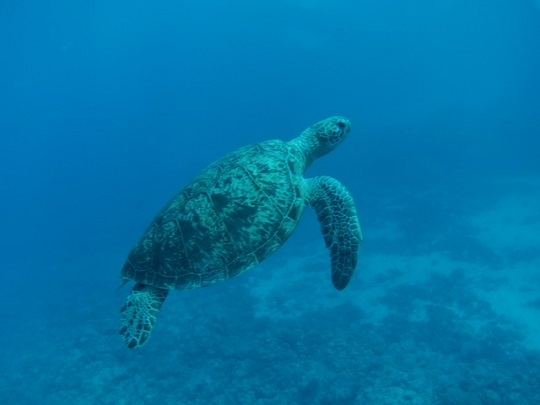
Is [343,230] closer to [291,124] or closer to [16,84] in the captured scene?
[291,124]

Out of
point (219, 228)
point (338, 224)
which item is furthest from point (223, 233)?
point (338, 224)

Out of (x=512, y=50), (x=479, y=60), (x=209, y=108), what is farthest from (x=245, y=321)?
(x=512, y=50)

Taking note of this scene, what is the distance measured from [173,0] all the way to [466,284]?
106 metres

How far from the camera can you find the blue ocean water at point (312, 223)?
38.4 feet

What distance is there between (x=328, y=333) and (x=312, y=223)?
12146 mm

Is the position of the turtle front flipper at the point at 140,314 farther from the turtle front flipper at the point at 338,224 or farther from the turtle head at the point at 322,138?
the turtle head at the point at 322,138

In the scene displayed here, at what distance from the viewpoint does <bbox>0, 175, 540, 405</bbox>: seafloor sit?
1077cm

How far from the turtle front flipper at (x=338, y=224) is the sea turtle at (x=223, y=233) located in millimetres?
14

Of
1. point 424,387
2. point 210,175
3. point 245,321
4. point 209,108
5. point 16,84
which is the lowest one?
point 424,387

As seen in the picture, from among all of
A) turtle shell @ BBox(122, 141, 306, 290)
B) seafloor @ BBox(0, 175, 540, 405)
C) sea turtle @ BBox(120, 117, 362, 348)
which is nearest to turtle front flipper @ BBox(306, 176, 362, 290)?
sea turtle @ BBox(120, 117, 362, 348)

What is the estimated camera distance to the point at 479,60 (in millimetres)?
71062

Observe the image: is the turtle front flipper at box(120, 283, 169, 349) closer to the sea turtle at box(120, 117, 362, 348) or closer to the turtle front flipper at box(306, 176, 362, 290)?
the sea turtle at box(120, 117, 362, 348)

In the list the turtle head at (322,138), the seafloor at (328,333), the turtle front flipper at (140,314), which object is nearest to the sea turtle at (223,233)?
the turtle front flipper at (140,314)

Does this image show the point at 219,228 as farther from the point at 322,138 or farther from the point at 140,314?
the point at 322,138
